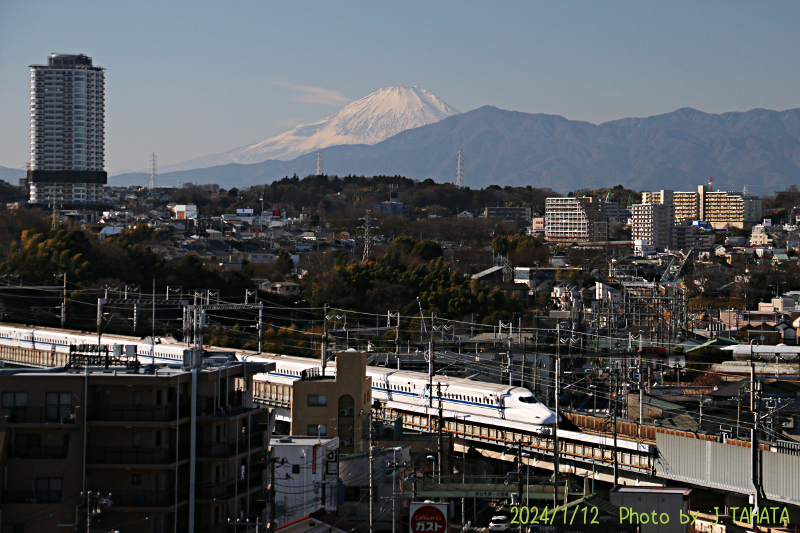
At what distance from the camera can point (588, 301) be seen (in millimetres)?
50375

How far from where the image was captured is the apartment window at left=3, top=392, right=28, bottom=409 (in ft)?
38.6

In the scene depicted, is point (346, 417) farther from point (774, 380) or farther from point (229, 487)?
point (774, 380)

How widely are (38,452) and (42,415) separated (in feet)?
1.48

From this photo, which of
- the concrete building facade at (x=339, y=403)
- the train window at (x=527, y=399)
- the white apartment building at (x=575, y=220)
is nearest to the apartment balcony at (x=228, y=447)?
the concrete building facade at (x=339, y=403)

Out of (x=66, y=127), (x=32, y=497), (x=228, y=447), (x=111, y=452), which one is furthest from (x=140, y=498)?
(x=66, y=127)

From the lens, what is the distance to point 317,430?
60.2 feet

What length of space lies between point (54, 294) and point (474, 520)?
102 ft

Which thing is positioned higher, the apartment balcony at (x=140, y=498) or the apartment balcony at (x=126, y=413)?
the apartment balcony at (x=126, y=413)

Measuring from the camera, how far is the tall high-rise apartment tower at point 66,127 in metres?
113

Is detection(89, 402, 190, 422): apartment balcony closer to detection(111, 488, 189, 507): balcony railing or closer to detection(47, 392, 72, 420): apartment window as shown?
detection(47, 392, 72, 420): apartment window

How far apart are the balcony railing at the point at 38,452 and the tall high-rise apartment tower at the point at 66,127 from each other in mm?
106609

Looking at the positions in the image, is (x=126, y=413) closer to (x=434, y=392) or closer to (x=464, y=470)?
(x=464, y=470)

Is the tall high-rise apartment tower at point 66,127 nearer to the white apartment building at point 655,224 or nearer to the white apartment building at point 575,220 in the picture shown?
the white apartment building at point 575,220

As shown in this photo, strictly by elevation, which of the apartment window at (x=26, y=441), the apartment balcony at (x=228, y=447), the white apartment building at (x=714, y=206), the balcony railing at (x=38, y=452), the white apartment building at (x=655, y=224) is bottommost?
the apartment balcony at (x=228, y=447)
